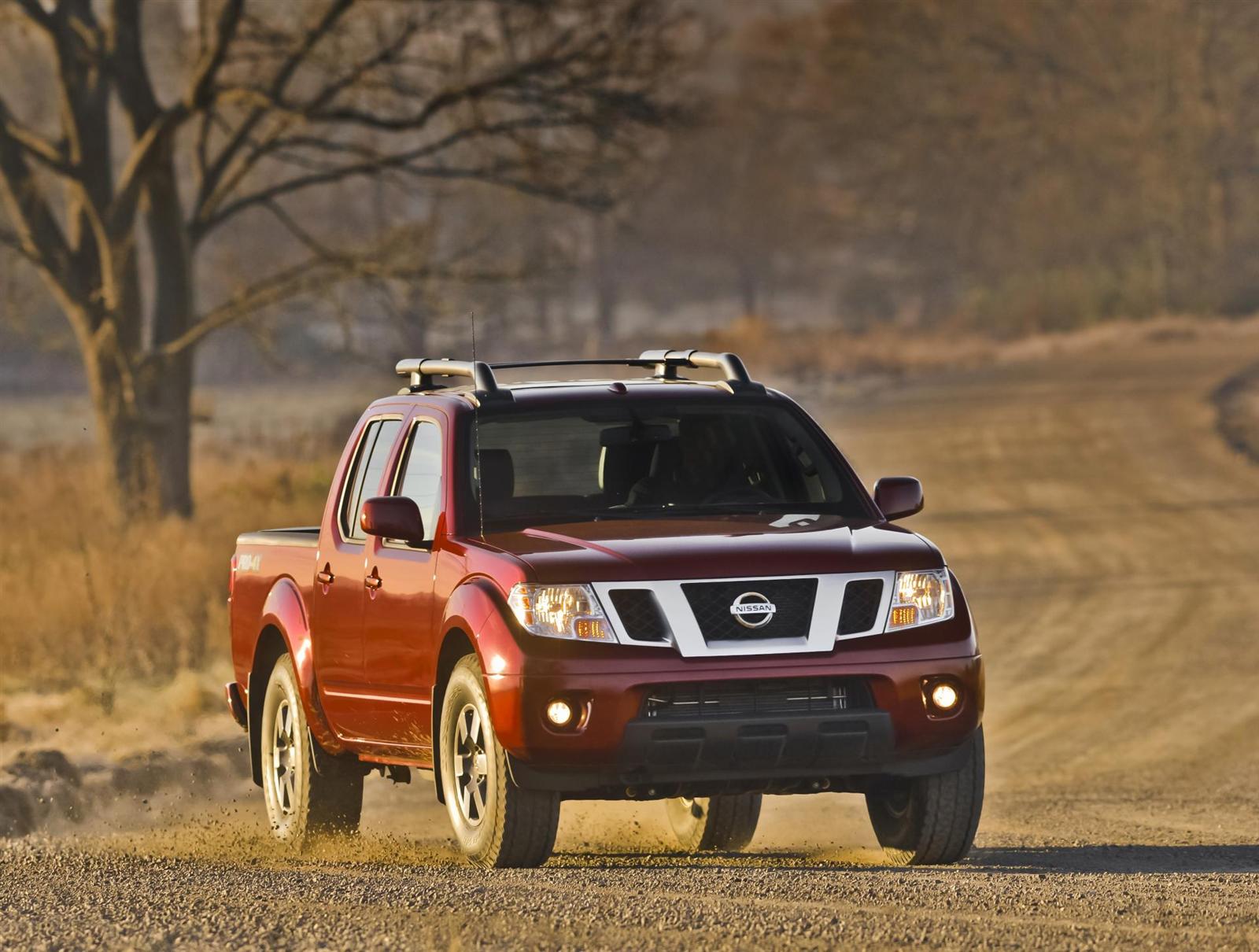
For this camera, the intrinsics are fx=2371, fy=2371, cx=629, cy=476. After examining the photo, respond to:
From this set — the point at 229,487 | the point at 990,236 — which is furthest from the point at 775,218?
the point at 229,487

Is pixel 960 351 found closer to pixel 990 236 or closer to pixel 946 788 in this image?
pixel 990 236

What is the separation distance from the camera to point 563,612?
27.4 ft

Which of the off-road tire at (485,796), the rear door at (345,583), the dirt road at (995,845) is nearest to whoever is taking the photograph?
the dirt road at (995,845)

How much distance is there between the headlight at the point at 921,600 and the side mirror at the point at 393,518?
6.25 feet

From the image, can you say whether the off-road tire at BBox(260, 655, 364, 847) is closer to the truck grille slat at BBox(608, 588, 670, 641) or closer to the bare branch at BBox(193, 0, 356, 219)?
the truck grille slat at BBox(608, 588, 670, 641)

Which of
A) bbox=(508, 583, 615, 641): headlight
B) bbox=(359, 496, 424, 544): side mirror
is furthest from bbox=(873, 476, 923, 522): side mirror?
bbox=(359, 496, 424, 544): side mirror

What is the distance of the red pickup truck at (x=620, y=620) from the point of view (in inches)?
327

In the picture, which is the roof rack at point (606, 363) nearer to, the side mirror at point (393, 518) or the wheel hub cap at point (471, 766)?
the side mirror at point (393, 518)

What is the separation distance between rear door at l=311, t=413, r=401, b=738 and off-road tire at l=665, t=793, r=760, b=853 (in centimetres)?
193

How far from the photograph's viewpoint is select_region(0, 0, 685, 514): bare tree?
2464cm

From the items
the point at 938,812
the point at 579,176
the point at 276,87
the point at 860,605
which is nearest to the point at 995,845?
→ the point at 938,812

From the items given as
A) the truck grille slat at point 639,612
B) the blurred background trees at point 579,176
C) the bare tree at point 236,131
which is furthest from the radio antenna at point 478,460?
the bare tree at point 236,131

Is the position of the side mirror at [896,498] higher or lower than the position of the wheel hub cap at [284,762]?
higher

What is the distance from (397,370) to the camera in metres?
11.0
